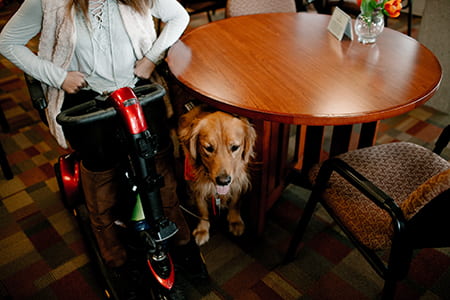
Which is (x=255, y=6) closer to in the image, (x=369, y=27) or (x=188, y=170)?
(x=369, y=27)

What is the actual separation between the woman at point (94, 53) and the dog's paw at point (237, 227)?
0.30m

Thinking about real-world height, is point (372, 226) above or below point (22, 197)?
above

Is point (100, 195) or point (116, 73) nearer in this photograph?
point (100, 195)

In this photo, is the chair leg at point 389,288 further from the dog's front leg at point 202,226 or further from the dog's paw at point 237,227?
the dog's front leg at point 202,226

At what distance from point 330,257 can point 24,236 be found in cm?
166

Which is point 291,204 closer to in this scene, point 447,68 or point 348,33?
point 348,33

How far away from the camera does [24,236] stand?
200 cm

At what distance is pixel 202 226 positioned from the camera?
1.94m

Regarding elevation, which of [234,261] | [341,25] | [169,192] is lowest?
[234,261]

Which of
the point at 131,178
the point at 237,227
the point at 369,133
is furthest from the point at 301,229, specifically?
the point at 131,178

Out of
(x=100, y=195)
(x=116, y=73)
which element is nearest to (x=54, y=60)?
(x=116, y=73)

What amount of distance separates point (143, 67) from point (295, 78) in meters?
0.73

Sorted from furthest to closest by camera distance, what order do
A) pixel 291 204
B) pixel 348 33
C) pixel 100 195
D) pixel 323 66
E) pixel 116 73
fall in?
1. pixel 291 204
2. pixel 348 33
3. pixel 116 73
4. pixel 323 66
5. pixel 100 195

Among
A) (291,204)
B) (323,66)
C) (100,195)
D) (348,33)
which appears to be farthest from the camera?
(291,204)
